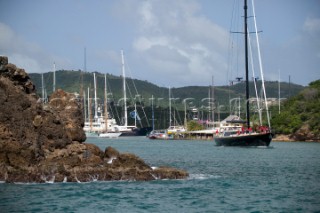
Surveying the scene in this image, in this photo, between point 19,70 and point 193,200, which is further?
point 19,70

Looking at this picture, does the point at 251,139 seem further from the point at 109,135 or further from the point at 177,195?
the point at 109,135

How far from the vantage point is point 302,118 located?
136250 mm

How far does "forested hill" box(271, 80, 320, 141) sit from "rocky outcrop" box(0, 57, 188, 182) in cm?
8838

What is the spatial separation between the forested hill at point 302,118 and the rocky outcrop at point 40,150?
88383mm

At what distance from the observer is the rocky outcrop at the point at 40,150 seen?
3909 cm

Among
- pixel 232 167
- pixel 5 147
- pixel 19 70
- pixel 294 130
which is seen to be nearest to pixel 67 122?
pixel 19 70

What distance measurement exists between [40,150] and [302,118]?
334 ft

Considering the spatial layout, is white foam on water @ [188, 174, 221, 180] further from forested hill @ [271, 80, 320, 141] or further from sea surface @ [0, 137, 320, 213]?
forested hill @ [271, 80, 320, 141]

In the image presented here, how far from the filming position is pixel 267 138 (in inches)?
3460

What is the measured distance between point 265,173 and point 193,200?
16464 mm

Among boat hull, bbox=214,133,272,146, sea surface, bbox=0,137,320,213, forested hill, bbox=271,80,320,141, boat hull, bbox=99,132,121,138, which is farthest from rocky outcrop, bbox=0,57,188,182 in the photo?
boat hull, bbox=99,132,121,138

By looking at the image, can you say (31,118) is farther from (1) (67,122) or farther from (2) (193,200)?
(2) (193,200)

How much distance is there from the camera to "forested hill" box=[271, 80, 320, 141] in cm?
12900

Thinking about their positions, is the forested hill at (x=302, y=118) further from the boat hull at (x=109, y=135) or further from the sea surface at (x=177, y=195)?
the sea surface at (x=177, y=195)
